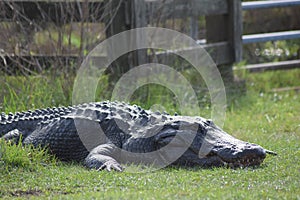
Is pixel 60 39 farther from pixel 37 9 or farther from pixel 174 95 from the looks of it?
pixel 174 95

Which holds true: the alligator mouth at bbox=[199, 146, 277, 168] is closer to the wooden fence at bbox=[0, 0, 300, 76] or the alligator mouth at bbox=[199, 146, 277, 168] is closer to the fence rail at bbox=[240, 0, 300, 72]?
the wooden fence at bbox=[0, 0, 300, 76]

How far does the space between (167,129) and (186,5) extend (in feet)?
12.3

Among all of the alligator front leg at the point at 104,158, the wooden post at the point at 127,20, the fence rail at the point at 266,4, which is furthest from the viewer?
the fence rail at the point at 266,4

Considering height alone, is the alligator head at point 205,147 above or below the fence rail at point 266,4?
below

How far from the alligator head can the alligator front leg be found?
0.42 m

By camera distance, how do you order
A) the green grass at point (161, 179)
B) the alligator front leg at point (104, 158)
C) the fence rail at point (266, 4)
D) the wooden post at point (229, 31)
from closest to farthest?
the green grass at point (161, 179)
the alligator front leg at point (104, 158)
the wooden post at point (229, 31)
the fence rail at point (266, 4)

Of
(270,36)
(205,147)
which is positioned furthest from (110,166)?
(270,36)

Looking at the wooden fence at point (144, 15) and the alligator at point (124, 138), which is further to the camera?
the wooden fence at point (144, 15)

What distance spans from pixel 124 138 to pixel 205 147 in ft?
2.59

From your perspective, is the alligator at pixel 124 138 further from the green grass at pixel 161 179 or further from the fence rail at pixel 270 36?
the fence rail at pixel 270 36

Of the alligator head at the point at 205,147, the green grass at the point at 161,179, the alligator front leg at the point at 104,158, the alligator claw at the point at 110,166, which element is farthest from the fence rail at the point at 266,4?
the alligator claw at the point at 110,166

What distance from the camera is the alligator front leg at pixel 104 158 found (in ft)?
17.3

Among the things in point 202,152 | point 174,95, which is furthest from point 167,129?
point 174,95

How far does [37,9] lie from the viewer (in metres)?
8.35
